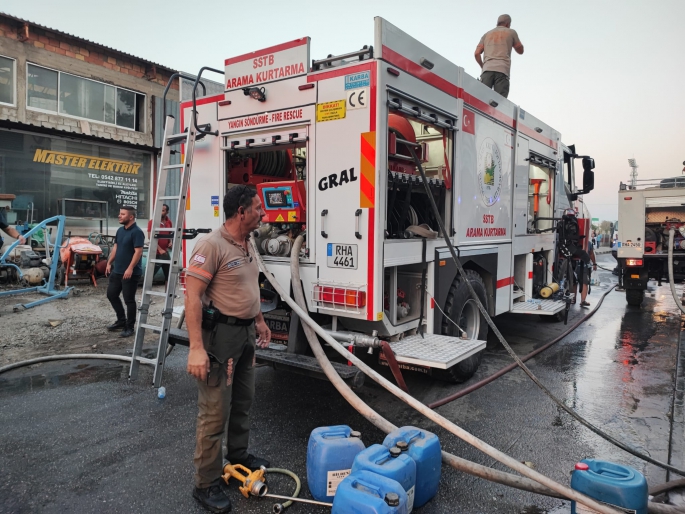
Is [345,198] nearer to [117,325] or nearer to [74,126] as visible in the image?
[117,325]

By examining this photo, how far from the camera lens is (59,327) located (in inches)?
277

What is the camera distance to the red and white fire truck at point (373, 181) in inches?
154

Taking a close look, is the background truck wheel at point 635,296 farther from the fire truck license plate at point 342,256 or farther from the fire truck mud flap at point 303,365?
the fire truck mud flap at point 303,365

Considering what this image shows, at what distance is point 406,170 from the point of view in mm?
4820

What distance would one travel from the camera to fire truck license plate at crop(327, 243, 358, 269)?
396cm

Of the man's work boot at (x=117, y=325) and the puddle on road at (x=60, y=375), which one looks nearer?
the puddle on road at (x=60, y=375)

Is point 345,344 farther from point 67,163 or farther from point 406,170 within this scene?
point 67,163

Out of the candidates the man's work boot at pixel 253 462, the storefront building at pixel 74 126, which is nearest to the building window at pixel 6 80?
the storefront building at pixel 74 126

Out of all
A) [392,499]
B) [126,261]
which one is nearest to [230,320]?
[392,499]

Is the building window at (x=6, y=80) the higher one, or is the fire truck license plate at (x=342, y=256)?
the building window at (x=6, y=80)

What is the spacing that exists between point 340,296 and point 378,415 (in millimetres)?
1082

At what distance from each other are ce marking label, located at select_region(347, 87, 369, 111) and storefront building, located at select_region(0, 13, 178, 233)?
38.0ft

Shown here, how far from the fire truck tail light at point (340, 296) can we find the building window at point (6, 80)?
12.4m

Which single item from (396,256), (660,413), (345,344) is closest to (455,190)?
(396,256)
